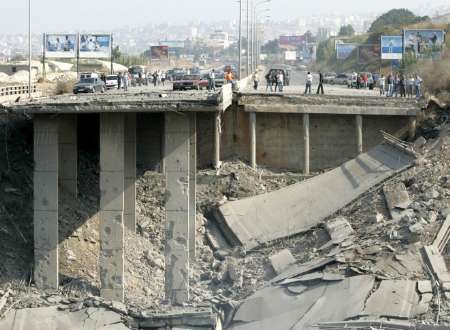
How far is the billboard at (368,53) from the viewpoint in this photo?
11025cm

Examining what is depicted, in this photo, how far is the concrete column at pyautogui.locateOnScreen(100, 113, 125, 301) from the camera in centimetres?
3569

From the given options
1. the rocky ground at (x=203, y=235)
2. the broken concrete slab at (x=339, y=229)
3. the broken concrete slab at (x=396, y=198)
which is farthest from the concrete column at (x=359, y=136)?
the broken concrete slab at (x=339, y=229)

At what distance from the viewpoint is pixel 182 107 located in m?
35.7

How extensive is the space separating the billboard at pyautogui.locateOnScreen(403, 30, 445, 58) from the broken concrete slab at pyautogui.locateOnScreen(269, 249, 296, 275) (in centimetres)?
4691

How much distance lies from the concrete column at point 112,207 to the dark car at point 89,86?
771 inches

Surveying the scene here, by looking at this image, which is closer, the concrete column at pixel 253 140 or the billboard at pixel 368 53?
the concrete column at pixel 253 140

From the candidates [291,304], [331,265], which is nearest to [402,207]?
[331,265]

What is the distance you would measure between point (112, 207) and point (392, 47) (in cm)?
5144

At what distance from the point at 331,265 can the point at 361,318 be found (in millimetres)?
4981

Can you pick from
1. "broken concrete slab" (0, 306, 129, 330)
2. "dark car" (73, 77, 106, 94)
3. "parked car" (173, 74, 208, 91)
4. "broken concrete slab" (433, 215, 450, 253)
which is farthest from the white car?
"broken concrete slab" (433, 215, 450, 253)

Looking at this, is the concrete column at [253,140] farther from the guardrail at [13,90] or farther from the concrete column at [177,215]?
the concrete column at [177,215]

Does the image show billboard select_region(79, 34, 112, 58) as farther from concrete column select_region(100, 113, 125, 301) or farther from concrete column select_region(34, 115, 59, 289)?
concrete column select_region(100, 113, 125, 301)

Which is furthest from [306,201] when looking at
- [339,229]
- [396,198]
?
[339,229]

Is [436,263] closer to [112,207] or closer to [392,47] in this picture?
[112,207]
